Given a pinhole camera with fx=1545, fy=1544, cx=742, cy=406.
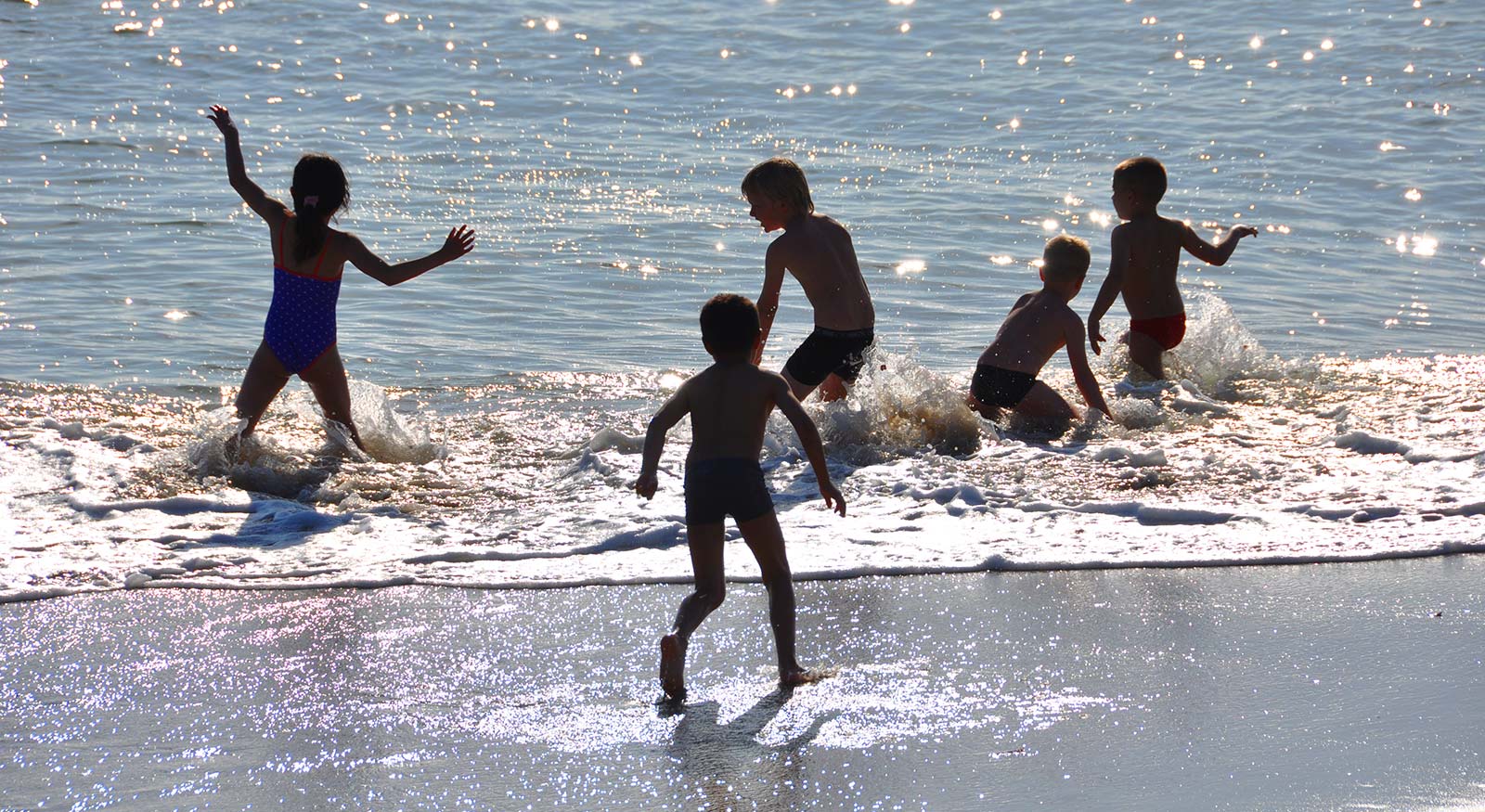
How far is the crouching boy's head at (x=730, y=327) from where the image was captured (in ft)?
14.6

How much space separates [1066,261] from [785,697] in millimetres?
4060

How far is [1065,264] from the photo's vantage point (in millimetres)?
7816

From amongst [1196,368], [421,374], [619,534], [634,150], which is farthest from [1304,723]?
[634,150]

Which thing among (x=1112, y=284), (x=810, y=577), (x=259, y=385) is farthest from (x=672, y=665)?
(x=1112, y=284)

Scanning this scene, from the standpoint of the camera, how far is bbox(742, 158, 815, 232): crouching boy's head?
23.0 feet

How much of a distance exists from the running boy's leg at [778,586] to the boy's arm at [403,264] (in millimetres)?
2417

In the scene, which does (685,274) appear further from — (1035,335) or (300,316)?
(300,316)

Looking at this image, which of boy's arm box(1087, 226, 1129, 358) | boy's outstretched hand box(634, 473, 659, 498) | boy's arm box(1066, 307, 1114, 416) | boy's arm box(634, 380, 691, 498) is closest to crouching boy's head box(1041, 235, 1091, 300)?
boy's arm box(1066, 307, 1114, 416)

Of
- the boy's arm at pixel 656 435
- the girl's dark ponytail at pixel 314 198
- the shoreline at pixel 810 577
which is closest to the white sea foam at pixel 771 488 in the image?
the shoreline at pixel 810 577

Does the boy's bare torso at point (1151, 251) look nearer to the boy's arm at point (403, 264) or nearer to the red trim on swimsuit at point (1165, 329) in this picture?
the red trim on swimsuit at point (1165, 329)

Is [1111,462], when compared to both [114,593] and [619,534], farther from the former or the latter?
[114,593]

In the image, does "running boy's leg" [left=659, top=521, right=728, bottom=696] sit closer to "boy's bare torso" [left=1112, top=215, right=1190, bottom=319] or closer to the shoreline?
the shoreline

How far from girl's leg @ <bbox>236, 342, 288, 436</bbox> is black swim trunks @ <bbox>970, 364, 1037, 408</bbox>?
3.48 metres

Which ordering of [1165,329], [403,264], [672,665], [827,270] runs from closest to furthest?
[672,665]
[403,264]
[827,270]
[1165,329]
